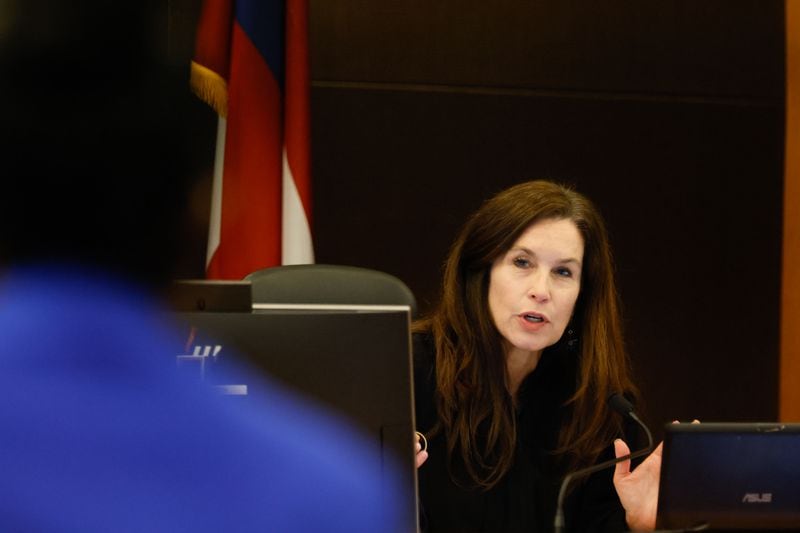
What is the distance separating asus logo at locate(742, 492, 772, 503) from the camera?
1.36m

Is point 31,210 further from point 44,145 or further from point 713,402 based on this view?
point 713,402

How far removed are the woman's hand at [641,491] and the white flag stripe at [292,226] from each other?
1.58 meters

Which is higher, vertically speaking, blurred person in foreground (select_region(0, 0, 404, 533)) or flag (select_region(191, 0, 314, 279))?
flag (select_region(191, 0, 314, 279))

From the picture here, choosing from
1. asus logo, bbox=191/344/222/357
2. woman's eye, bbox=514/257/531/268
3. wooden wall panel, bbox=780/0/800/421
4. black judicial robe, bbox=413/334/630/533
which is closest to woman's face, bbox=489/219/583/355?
woman's eye, bbox=514/257/531/268

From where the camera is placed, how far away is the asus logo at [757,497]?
1.36 meters

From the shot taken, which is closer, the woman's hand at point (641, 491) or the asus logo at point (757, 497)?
the asus logo at point (757, 497)

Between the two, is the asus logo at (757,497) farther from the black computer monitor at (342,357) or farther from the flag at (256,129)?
the flag at (256,129)

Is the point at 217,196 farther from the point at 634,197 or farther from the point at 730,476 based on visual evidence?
the point at 730,476

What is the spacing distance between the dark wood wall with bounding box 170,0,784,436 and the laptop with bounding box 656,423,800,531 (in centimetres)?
→ 227

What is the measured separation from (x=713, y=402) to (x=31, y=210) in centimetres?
271

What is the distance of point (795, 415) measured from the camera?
384cm

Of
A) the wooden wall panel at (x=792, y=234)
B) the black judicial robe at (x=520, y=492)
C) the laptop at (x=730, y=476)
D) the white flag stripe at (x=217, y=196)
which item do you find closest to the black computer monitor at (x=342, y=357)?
the laptop at (x=730, y=476)

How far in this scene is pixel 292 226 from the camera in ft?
10.1

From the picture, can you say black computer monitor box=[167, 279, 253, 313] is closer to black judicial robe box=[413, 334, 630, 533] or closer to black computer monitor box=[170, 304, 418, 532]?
black computer monitor box=[170, 304, 418, 532]
